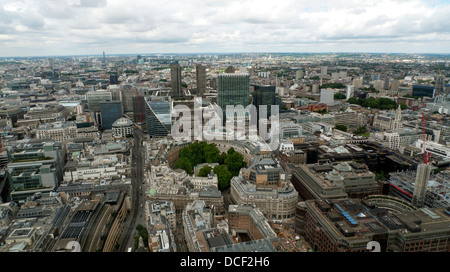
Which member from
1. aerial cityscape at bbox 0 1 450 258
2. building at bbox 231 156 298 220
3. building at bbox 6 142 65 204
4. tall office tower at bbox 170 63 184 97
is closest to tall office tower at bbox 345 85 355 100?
aerial cityscape at bbox 0 1 450 258

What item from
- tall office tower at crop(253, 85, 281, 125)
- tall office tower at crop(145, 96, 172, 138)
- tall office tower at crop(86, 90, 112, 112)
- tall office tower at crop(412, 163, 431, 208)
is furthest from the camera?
tall office tower at crop(86, 90, 112, 112)

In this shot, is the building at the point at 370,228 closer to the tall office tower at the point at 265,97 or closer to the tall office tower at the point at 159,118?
the tall office tower at the point at 159,118

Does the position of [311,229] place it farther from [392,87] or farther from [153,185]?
[392,87]

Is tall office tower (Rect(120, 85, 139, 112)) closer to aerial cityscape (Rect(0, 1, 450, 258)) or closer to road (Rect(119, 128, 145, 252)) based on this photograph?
aerial cityscape (Rect(0, 1, 450, 258))

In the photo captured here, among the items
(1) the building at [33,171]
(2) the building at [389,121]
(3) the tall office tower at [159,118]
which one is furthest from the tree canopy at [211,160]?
(2) the building at [389,121]

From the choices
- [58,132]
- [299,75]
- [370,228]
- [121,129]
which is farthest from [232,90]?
[299,75]
